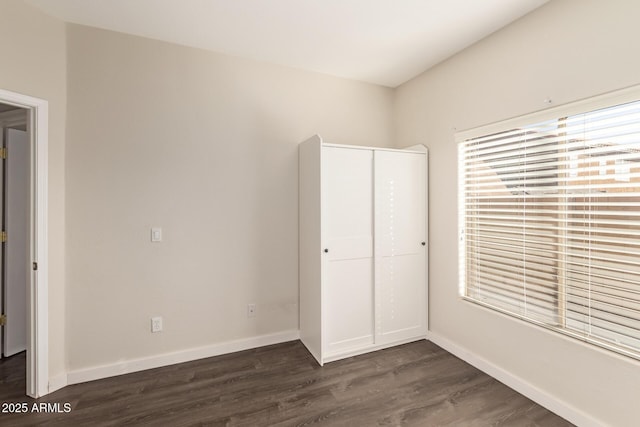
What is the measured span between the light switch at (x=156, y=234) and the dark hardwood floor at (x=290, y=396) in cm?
110

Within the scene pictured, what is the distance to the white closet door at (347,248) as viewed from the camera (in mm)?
2543

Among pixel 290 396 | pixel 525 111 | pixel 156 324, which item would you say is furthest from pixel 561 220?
pixel 156 324

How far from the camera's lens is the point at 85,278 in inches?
88.6

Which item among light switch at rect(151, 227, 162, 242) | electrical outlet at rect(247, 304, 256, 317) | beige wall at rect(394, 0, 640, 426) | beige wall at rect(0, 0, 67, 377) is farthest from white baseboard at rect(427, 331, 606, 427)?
beige wall at rect(0, 0, 67, 377)

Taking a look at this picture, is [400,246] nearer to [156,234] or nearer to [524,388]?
[524,388]

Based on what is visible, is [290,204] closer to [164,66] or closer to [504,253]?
[164,66]

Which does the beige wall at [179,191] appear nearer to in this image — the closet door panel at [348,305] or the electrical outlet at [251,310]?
the electrical outlet at [251,310]

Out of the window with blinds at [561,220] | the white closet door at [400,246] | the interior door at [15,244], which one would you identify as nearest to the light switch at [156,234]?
the interior door at [15,244]

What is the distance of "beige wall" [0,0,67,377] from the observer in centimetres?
192

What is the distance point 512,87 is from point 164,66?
2.83 metres

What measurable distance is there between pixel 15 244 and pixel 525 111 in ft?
14.6

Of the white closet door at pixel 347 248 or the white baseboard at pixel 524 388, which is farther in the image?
the white closet door at pixel 347 248

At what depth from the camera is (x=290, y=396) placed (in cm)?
208

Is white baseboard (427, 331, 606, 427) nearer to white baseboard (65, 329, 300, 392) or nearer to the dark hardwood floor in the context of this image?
the dark hardwood floor
